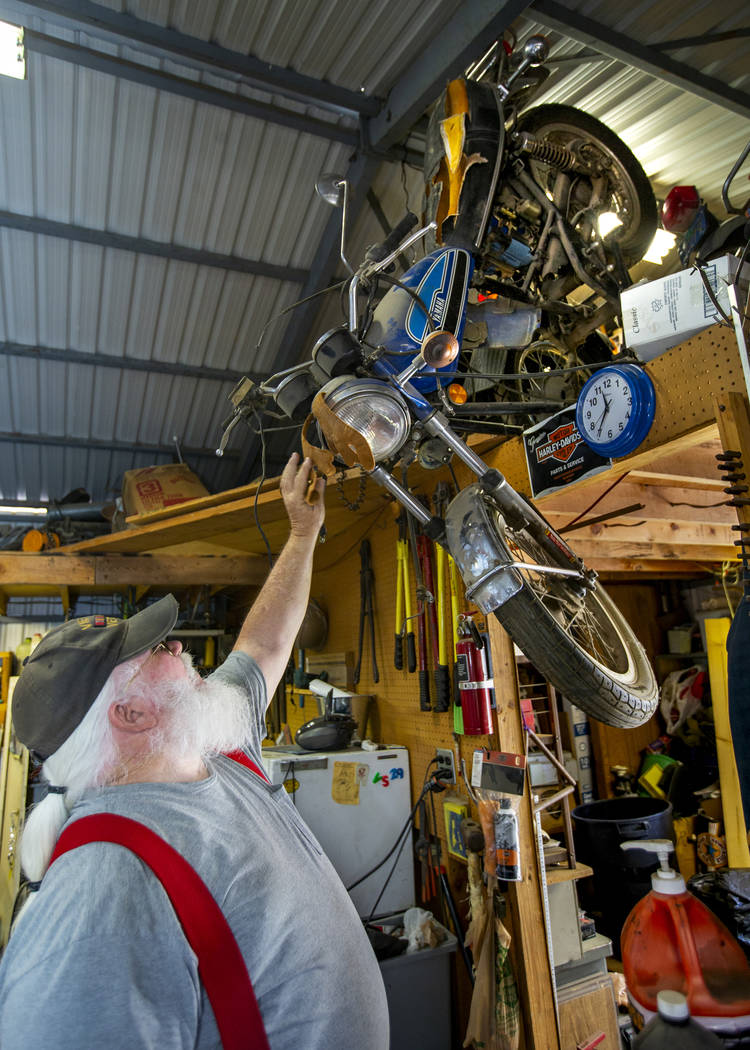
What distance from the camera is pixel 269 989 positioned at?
990 mm

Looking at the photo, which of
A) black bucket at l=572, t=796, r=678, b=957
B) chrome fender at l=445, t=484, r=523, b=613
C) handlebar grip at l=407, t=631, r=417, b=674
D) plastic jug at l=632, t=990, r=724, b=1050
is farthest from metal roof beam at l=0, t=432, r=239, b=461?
plastic jug at l=632, t=990, r=724, b=1050

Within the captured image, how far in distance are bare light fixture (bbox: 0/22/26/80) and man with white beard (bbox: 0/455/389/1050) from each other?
3.31 meters

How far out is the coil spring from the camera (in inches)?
104

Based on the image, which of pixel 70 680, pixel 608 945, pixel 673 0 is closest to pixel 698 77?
pixel 673 0

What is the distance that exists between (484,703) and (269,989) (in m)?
1.84

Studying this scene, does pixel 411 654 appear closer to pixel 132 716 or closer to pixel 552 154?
pixel 132 716

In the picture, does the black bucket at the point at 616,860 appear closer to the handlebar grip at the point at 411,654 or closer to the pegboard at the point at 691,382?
the handlebar grip at the point at 411,654

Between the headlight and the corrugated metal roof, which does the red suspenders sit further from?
the corrugated metal roof

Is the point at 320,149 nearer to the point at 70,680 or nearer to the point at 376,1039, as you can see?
the point at 70,680

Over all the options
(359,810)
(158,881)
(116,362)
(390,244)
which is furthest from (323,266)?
(158,881)

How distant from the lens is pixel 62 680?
119 centimetres

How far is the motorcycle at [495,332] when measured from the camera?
182 centimetres

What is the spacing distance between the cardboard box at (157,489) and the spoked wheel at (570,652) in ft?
12.0

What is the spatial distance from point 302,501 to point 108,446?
5.04 metres
